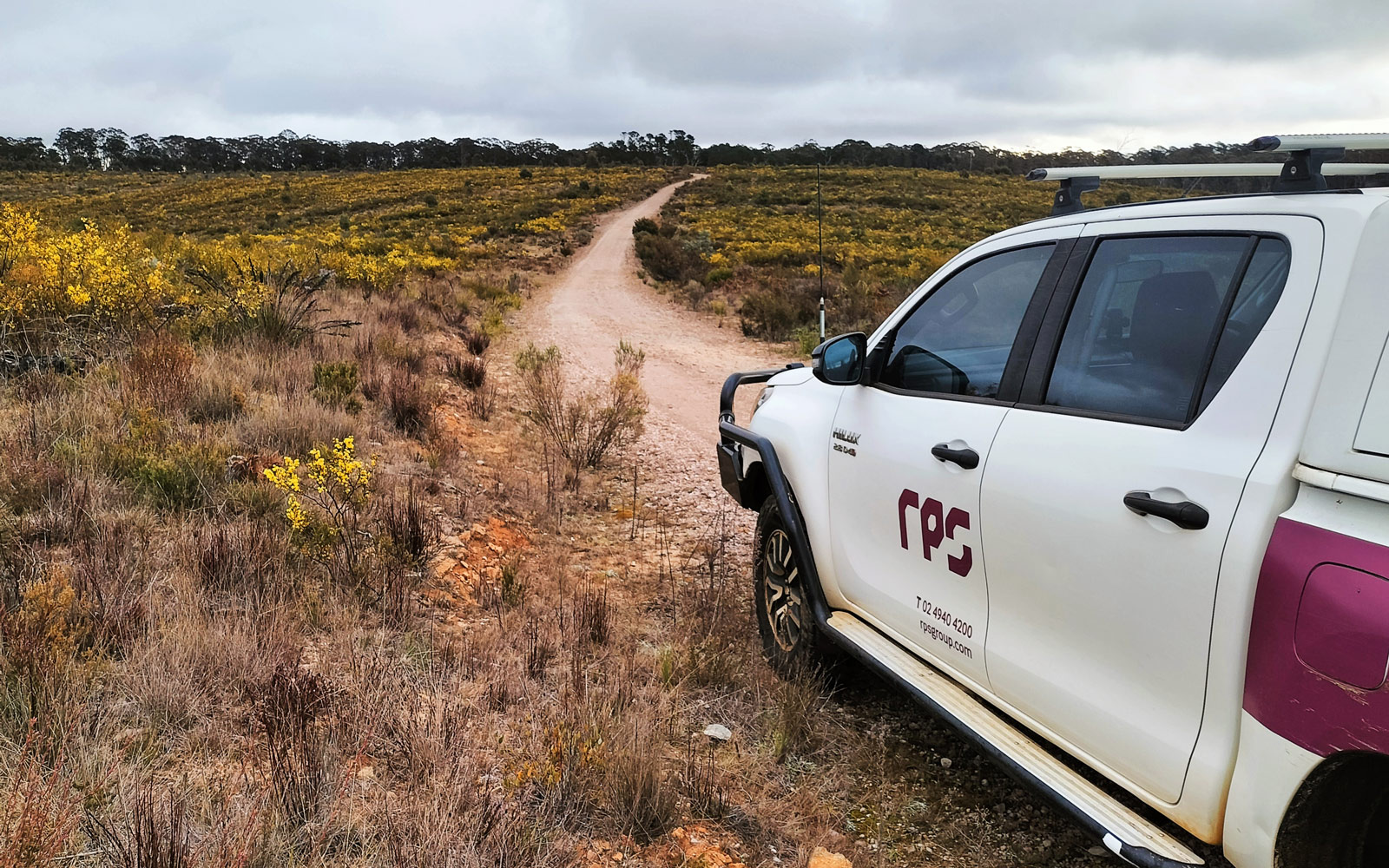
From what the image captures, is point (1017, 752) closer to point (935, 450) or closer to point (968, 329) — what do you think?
point (935, 450)

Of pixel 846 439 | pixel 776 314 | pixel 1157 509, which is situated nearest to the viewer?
pixel 1157 509

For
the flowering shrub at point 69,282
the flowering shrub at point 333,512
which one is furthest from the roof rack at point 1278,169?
the flowering shrub at point 69,282

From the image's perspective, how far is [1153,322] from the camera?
7.59ft

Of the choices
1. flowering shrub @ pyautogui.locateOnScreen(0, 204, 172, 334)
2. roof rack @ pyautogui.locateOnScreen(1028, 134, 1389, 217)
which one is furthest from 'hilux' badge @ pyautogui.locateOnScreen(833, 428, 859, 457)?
flowering shrub @ pyautogui.locateOnScreen(0, 204, 172, 334)

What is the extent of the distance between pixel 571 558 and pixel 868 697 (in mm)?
2492

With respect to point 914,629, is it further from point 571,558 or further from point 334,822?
point 571,558

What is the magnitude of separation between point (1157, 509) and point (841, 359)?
160 cm

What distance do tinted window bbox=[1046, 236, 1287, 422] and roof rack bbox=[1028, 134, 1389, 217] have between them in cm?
22

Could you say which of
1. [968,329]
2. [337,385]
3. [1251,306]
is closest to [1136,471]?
[1251,306]

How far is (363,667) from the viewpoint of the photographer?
335 cm

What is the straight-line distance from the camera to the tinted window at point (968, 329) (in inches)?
111

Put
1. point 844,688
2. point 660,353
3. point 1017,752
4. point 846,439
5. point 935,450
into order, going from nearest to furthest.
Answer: point 1017,752
point 935,450
point 846,439
point 844,688
point 660,353

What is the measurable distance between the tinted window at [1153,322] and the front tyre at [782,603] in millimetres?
1621

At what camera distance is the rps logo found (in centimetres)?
267
